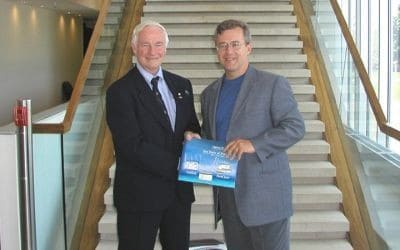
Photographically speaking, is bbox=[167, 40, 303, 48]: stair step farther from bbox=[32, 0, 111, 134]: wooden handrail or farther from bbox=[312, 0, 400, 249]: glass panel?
bbox=[32, 0, 111, 134]: wooden handrail

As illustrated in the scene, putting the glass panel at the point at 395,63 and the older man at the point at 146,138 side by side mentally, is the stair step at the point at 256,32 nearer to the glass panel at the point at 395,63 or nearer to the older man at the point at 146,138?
the glass panel at the point at 395,63

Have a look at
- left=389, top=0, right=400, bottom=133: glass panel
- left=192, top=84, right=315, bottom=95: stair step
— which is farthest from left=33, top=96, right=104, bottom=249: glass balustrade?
left=389, top=0, right=400, bottom=133: glass panel

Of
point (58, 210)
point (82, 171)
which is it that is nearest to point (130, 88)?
point (58, 210)

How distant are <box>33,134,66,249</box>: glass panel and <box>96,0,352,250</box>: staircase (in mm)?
588

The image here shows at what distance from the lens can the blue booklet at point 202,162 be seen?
90.8 inches

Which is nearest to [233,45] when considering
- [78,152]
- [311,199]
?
[78,152]

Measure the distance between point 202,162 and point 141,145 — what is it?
27cm

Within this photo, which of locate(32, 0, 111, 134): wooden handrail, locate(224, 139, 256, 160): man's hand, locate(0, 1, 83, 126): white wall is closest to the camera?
locate(224, 139, 256, 160): man's hand

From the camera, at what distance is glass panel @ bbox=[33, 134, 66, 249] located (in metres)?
3.39

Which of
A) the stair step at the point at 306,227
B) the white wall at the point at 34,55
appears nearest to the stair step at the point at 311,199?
the stair step at the point at 306,227

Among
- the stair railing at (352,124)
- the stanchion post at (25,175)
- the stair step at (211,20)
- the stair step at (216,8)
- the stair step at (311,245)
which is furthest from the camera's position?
the stair step at (216,8)

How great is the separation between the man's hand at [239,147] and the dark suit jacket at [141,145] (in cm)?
28

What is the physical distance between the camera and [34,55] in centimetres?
1321

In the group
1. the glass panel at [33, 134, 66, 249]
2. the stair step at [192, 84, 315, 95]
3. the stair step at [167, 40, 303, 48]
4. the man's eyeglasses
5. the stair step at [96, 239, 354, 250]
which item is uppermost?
the stair step at [167, 40, 303, 48]
